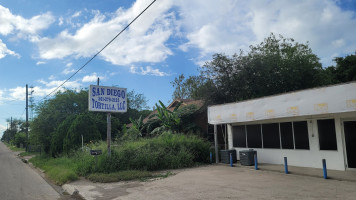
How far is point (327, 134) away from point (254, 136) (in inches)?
171

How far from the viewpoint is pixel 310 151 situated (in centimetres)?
1277

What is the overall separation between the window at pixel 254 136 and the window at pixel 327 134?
11.9ft

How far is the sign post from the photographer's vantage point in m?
14.1

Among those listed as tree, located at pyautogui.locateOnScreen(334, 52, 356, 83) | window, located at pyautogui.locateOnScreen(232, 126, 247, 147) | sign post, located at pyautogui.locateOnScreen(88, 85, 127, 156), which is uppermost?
tree, located at pyautogui.locateOnScreen(334, 52, 356, 83)

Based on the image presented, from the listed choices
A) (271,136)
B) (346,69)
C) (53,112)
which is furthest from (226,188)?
(346,69)

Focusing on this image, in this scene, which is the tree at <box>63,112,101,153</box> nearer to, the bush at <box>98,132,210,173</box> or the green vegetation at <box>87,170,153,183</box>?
the bush at <box>98,132,210,173</box>

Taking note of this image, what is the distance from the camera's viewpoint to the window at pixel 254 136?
15.5 m

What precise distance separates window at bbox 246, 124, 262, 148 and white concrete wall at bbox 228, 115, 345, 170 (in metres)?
0.57

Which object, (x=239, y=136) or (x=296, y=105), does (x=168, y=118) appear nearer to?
(x=239, y=136)

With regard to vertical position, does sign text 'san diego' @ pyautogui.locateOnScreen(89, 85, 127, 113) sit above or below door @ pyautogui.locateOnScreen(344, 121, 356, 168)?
above

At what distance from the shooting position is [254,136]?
51.6 feet

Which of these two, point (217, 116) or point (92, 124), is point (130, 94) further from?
point (217, 116)

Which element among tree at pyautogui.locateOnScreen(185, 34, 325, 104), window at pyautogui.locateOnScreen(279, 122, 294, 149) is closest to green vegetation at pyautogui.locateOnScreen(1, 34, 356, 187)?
tree at pyautogui.locateOnScreen(185, 34, 325, 104)

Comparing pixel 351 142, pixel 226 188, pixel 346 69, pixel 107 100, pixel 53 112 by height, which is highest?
pixel 346 69
